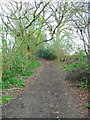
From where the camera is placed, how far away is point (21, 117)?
263 cm

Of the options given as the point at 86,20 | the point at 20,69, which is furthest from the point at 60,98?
the point at 20,69

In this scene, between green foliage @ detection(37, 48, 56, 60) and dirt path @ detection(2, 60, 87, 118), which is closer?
dirt path @ detection(2, 60, 87, 118)

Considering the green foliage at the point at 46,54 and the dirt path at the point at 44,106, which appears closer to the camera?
the dirt path at the point at 44,106

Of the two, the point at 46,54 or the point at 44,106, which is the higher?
the point at 46,54

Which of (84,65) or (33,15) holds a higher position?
(33,15)

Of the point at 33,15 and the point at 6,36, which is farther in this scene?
the point at 33,15

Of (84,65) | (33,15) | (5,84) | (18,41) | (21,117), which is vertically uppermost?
(33,15)

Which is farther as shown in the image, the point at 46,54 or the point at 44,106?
the point at 46,54

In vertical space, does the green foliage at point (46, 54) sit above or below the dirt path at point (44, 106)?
above

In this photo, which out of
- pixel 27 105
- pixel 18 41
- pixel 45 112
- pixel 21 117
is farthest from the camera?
pixel 18 41

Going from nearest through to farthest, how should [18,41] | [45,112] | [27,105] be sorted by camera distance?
[45,112]
[27,105]
[18,41]

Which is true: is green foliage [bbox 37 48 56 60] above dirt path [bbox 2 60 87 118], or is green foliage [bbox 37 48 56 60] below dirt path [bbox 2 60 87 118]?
above

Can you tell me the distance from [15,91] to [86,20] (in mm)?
4240

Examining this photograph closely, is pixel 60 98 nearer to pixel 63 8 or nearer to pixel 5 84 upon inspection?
pixel 5 84
